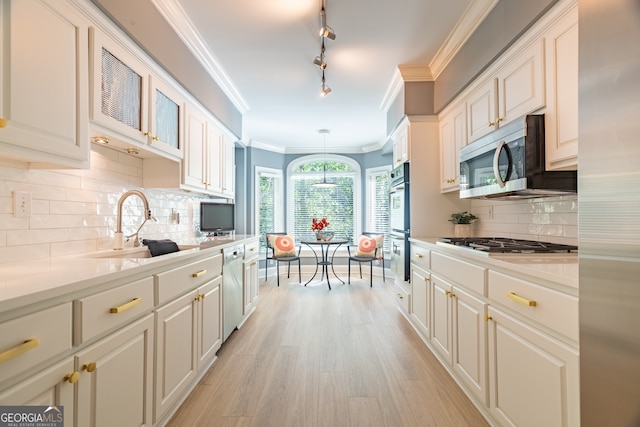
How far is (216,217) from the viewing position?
147 inches

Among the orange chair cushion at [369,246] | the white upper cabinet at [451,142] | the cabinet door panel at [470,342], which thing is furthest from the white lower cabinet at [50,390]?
the orange chair cushion at [369,246]

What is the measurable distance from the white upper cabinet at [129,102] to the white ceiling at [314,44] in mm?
546

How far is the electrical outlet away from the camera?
1.44 meters

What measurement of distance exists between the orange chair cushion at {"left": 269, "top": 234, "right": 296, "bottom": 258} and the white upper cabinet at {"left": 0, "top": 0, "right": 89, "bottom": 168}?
3941 mm

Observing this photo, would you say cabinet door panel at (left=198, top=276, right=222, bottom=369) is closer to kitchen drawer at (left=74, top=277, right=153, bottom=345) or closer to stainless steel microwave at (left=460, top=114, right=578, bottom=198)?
kitchen drawer at (left=74, top=277, right=153, bottom=345)

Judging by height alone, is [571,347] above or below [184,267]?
below

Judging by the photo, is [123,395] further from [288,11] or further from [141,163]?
[288,11]

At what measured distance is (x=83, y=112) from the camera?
146 cm

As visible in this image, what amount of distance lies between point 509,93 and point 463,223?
1.34 m

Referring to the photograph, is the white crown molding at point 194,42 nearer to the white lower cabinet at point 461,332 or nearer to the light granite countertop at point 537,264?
the light granite countertop at point 537,264

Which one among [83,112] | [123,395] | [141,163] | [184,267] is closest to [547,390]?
[123,395]

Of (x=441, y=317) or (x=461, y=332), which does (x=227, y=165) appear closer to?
(x=441, y=317)

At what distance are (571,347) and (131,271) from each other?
1736 millimetres

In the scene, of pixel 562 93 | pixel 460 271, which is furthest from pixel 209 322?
pixel 562 93
